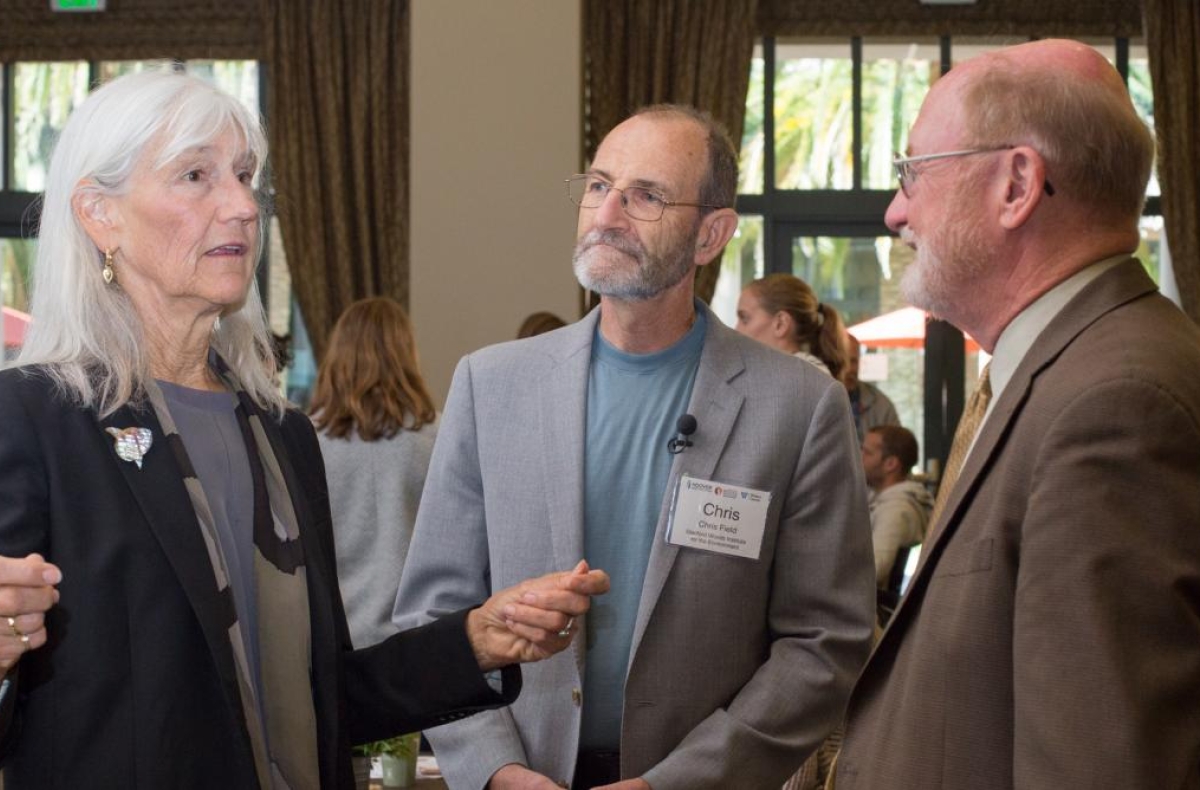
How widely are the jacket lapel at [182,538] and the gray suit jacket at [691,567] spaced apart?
2.16 ft

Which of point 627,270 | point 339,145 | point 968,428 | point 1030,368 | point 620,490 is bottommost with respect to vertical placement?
point 620,490

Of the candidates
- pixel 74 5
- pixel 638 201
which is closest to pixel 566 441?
pixel 638 201

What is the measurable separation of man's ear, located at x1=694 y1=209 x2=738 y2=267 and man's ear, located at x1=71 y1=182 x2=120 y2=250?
99 centimetres

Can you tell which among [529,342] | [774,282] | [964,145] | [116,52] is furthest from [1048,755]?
[116,52]

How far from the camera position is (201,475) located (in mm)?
1854

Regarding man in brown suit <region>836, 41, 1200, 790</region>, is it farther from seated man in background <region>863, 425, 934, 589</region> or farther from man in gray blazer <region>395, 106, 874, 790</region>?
seated man in background <region>863, 425, 934, 589</region>

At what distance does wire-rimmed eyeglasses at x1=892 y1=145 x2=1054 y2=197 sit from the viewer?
5.49ft

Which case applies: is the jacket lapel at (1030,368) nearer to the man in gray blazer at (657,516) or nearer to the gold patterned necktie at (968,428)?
the gold patterned necktie at (968,428)

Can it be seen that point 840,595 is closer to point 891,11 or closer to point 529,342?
point 529,342

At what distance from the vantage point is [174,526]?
1705 mm

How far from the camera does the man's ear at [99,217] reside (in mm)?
1852

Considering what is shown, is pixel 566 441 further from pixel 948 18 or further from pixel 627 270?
pixel 948 18

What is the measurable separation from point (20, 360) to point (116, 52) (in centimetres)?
705

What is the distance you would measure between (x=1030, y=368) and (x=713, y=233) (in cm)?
100
